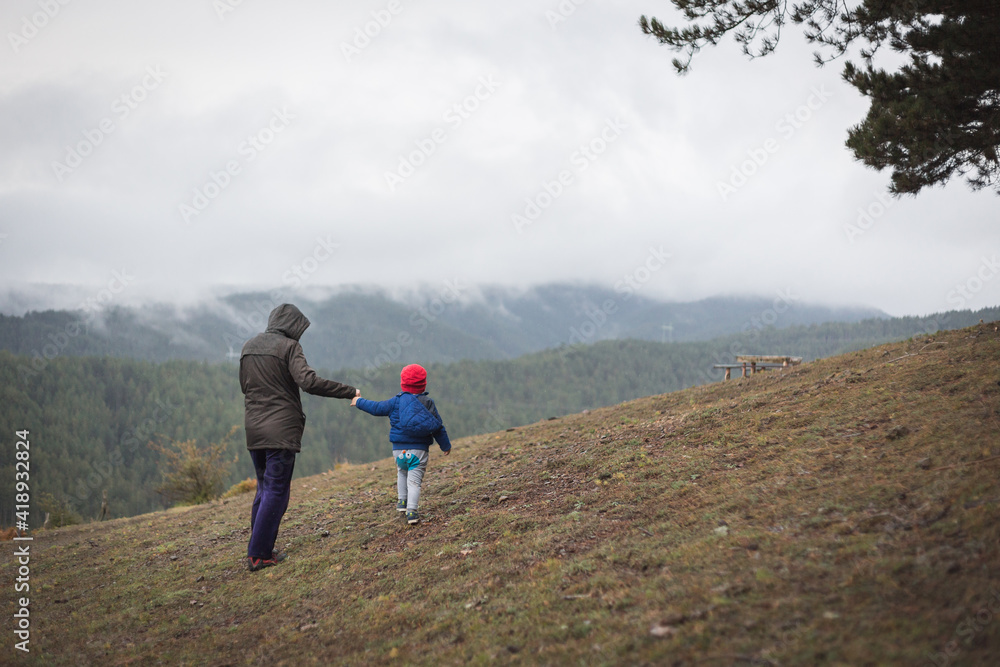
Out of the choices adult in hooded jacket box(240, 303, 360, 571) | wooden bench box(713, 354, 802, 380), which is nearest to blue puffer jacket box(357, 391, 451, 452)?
Answer: adult in hooded jacket box(240, 303, 360, 571)

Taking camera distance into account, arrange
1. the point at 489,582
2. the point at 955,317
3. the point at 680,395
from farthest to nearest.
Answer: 1. the point at 955,317
2. the point at 680,395
3. the point at 489,582

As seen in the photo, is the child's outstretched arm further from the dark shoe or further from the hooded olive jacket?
the dark shoe

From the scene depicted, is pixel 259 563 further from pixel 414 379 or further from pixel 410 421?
pixel 414 379

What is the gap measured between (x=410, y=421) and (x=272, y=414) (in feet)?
6.29

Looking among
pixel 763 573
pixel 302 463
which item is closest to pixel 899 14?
pixel 763 573

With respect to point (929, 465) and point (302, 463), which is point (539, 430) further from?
point (302, 463)

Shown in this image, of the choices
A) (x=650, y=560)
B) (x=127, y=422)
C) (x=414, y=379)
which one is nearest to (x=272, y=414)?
(x=414, y=379)

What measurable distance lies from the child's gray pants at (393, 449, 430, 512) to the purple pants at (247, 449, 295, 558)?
1.57 metres

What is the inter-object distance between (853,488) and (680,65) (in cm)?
689

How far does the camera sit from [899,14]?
33.1ft

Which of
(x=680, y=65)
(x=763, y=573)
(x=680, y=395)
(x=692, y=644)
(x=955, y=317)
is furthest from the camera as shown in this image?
(x=955, y=317)

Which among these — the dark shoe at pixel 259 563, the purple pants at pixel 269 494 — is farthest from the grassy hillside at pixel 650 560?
the purple pants at pixel 269 494

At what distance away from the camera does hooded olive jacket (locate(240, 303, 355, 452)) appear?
8773 millimetres

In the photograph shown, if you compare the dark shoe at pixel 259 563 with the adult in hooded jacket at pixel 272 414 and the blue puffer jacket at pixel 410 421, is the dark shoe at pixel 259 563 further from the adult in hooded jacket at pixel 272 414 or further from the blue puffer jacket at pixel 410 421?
the blue puffer jacket at pixel 410 421
